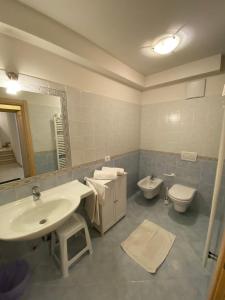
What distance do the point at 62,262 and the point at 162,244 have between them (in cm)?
118

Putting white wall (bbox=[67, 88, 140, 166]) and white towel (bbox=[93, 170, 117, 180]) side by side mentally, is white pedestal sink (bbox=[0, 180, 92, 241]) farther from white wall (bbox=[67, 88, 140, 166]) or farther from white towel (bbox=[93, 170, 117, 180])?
white wall (bbox=[67, 88, 140, 166])

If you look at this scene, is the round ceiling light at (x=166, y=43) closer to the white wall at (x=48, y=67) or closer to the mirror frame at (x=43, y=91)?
the white wall at (x=48, y=67)

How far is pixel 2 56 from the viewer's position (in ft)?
3.57

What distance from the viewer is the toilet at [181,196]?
1.94 metres

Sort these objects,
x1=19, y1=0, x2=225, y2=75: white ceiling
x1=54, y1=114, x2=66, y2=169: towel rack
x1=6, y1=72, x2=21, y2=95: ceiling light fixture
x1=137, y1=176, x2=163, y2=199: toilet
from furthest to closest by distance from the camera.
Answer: x1=137, y1=176, x2=163, y2=199: toilet < x1=54, y1=114, x2=66, y2=169: towel rack < x1=6, y1=72, x2=21, y2=95: ceiling light fixture < x1=19, y1=0, x2=225, y2=75: white ceiling

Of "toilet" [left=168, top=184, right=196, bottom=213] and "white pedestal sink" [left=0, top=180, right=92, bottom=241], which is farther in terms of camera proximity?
"toilet" [left=168, top=184, right=196, bottom=213]

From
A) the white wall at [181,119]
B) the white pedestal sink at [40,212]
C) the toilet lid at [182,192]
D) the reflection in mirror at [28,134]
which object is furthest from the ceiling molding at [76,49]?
the toilet lid at [182,192]

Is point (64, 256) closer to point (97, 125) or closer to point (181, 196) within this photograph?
point (97, 125)

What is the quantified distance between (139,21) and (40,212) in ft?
6.68


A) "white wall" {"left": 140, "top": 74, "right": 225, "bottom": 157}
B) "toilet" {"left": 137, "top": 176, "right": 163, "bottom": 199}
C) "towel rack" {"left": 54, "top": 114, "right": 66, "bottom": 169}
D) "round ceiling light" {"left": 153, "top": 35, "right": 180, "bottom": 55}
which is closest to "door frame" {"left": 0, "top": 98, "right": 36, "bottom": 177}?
"towel rack" {"left": 54, "top": 114, "right": 66, "bottom": 169}

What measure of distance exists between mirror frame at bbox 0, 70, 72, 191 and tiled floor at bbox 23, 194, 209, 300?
89cm

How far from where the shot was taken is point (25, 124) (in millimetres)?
1299

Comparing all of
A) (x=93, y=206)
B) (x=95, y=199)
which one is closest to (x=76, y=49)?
(x=95, y=199)

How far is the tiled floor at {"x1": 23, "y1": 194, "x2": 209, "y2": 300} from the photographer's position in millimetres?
1159
